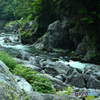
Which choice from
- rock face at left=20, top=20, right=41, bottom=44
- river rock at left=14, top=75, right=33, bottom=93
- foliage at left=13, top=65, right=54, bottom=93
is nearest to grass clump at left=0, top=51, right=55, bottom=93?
foliage at left=13, top=65, right=54, bottom=93

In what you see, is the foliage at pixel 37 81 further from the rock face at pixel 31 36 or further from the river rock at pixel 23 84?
the rock face at pixel 31 36

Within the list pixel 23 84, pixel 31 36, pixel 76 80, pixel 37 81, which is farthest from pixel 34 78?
pixel 31 36

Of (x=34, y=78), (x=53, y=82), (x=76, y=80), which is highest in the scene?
(x=34, y=78)

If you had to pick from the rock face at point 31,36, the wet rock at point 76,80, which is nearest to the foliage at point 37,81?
the wet rock at point 76,80

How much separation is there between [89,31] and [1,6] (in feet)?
242

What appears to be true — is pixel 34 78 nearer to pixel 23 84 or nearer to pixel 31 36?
pixel 23 84

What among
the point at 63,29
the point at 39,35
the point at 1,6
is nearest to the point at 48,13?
the point at 39,35

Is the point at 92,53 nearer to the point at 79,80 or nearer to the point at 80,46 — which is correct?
the point at 80,46

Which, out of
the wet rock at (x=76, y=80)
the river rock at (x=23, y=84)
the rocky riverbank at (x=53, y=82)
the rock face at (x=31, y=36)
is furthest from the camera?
the rock face at (x=31, y=36)

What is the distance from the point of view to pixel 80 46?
65.3ft

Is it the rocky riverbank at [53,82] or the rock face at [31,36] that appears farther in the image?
the rock face at [31,36]

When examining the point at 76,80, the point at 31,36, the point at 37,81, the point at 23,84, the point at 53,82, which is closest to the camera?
the point at 23,84

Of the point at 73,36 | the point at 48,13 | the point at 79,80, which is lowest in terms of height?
the point at 79,80

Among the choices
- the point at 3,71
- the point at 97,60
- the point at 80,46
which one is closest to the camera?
the point at 3,71
